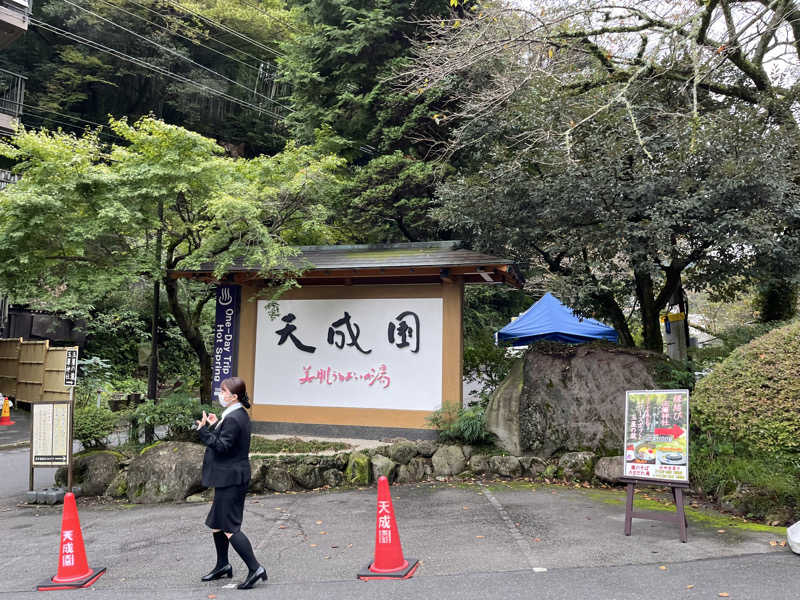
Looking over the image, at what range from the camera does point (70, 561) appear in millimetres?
5402

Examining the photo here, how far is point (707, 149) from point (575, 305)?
317 cm

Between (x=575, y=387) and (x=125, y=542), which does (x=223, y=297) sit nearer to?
(x=125, y=542)

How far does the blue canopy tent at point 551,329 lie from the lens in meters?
15.0

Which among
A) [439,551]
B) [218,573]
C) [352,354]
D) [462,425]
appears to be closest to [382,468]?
[462,425]

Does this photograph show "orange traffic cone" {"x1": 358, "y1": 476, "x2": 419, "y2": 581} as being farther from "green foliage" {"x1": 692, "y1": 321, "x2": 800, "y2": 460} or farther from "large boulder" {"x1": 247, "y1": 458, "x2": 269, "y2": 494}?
"green foliage" {"x1": 692, "y1": 321, "x2": 800, "y2": 460}

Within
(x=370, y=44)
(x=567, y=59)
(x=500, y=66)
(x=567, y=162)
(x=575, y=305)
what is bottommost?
(x=575, y=305)

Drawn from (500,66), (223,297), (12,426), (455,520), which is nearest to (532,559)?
(455,520)

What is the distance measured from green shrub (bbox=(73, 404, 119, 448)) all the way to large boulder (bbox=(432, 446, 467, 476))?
18.4 feet

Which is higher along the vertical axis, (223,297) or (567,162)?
(567,162)

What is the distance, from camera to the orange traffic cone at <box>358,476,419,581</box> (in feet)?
17.1

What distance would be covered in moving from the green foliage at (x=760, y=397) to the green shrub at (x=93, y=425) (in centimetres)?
917

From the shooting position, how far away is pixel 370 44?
16.2 meters

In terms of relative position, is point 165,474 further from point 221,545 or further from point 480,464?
point 480,464

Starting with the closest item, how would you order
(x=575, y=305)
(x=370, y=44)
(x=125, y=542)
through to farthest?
(x=125, y=542) → (x=575, y=305) → (x=370, y=44)
